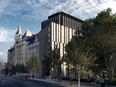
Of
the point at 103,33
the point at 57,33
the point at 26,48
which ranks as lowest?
the point at 103,33

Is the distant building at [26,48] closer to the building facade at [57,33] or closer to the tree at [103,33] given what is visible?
the building facade at [57,33]

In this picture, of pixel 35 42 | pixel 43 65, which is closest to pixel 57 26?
pixel 43 65

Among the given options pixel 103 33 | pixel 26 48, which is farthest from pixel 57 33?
pixel 26 48

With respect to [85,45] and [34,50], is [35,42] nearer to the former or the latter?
[34,50]

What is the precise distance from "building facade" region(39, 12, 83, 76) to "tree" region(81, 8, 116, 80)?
187 ft

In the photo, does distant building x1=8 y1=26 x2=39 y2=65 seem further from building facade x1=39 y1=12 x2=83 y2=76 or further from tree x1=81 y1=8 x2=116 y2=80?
tree x1=81 y1=8 x2=116 y2=80

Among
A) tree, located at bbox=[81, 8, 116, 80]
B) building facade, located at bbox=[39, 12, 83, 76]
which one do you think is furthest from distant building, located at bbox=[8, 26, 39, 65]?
tree, located at bbox=[81, 8, 116, 80]

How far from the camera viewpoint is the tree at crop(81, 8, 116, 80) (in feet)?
146

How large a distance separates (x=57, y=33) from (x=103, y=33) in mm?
67506

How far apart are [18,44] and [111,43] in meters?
155

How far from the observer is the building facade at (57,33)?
10969 cm

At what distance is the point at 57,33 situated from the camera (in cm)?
11175

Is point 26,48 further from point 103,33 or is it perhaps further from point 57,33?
point 103,33

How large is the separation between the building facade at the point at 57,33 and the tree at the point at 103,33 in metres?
57.1
